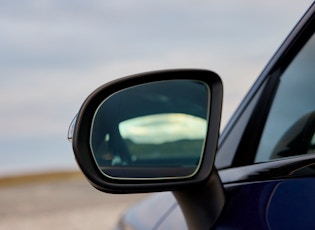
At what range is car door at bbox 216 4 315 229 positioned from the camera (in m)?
1.80

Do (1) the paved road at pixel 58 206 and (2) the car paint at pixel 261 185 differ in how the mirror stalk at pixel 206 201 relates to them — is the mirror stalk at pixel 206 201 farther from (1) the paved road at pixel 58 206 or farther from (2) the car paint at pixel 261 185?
(1) the paved road at pixel 58 206

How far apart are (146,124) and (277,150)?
399 mm

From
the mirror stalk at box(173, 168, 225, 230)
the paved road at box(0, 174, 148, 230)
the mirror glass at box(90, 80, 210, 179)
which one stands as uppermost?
the mirror glass at box(90, 80, 210, 179)

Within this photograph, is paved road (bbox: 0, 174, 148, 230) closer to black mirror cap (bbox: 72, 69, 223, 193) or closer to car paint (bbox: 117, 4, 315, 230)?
car paint (bbox: 117, 4, 315, 230)

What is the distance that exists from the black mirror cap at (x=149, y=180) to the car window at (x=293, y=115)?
26cm

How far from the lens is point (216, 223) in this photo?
2.11 metres

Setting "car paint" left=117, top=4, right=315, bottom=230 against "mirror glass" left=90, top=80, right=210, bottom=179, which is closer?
"car paint" left=117, top=4, right=315, bottom=230

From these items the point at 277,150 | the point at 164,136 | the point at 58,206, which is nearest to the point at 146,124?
the point at 164,136

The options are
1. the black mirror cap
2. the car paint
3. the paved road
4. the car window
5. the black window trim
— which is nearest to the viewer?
the car paint

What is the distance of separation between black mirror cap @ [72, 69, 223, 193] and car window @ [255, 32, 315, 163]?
10.2 inches

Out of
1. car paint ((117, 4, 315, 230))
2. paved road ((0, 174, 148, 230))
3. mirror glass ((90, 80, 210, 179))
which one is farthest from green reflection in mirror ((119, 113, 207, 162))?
paved road ((0, 174, 148, 230))

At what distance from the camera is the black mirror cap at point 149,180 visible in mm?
1975

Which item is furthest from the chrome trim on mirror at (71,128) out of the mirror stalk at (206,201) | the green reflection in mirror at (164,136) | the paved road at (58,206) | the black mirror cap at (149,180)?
the paved road at (58,206)

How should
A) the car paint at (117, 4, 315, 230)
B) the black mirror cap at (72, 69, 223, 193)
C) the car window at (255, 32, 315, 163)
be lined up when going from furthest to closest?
1. the car window at (255, 32, 315, 163)
2. the black mirror cap at (72, 69, 223, 193)
3. the car paint at (117, 4, 315, 230)
